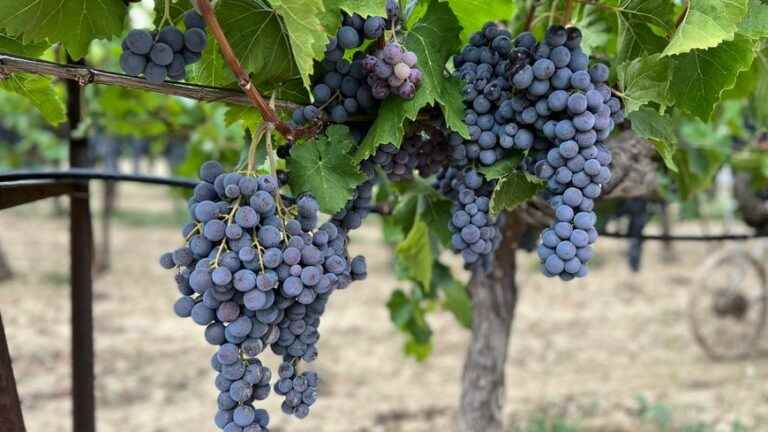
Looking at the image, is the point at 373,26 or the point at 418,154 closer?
the point at 373,26

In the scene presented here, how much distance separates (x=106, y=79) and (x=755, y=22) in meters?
1.04

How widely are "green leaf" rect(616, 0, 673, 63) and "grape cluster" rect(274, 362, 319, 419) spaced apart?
2.73 feet

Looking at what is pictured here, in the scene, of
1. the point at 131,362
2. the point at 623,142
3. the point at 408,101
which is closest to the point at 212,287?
the point at 408,101

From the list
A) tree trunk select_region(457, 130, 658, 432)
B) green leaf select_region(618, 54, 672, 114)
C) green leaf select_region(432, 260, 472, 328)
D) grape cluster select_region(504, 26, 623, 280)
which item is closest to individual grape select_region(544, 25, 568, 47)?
grape cluster select_region(504, 26, 623, 280)

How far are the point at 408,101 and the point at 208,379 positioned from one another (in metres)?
4.85

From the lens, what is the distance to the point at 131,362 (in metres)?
5.84

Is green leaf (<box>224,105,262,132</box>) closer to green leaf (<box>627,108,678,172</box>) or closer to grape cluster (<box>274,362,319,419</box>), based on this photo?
grape cluster (<box>274,362,319,419</box>)

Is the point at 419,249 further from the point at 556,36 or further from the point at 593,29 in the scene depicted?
the point at 556,36

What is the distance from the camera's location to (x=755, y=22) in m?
1.17

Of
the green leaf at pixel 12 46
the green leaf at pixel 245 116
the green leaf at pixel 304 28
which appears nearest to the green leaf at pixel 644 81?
the green leaf at pixel 304 28

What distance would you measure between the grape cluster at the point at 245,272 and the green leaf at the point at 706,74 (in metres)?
0.70

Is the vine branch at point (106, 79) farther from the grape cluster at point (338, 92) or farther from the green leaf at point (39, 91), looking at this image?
the green leaf at point (39, 91)

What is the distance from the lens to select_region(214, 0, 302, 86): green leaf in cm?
108

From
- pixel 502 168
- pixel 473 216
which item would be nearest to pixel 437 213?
pixel 473 216
